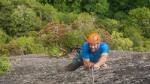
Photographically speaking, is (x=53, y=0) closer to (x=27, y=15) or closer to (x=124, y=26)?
(x=124, y=26)

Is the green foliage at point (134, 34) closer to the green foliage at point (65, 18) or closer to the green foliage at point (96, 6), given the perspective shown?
the green foliage at point (65, 18)

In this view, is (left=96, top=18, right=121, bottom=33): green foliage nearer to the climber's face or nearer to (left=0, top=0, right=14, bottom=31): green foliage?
(left=0, top=0, right=14, bottom=31): green foliage

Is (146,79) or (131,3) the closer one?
(146,79)

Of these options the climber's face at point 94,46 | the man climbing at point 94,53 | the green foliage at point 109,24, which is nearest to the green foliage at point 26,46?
the green foliage at point 109,24

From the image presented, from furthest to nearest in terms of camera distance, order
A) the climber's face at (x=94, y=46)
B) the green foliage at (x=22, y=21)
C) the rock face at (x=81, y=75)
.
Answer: the green foliage at (x=22, y=21)
the rock face at (x=81, y=75)
the climber's face at (x=94, y=46)

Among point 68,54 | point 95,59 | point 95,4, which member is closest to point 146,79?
point 95,59

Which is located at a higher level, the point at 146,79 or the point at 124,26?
the point at 146,79

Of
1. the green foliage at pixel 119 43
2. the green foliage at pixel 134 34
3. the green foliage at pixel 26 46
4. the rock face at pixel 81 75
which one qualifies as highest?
the rock face at pixel 81 75

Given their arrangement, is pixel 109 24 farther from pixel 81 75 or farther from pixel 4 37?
pixel 81 75

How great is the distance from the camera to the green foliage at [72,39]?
29.4 m

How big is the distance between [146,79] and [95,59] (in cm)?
138

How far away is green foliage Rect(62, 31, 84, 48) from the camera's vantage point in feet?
96.4

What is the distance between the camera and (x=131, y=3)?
166ft

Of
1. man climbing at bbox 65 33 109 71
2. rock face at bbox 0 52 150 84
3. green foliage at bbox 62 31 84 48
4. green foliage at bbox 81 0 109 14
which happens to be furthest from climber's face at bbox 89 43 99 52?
green foliage at bbox 81 0 109 14
